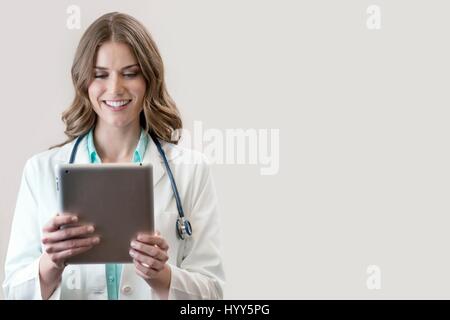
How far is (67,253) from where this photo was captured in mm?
1122

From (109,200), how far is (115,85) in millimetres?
246

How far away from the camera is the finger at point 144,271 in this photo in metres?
1.15

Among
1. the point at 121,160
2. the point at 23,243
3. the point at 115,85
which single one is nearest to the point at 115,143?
the point at 121,160

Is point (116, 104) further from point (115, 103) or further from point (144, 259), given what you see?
point (144, 259)

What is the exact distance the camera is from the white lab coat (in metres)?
1.24

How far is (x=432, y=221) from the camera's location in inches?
59.0

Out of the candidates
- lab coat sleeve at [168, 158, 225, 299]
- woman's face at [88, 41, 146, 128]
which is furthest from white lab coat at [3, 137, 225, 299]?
woman's face at [88, 41, 146, 128]

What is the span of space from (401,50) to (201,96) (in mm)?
467

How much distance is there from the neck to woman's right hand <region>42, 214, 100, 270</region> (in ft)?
0.80

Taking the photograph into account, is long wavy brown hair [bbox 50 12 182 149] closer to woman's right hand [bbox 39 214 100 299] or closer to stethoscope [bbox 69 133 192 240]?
stethoscope [bbox 69 133 192 240]
